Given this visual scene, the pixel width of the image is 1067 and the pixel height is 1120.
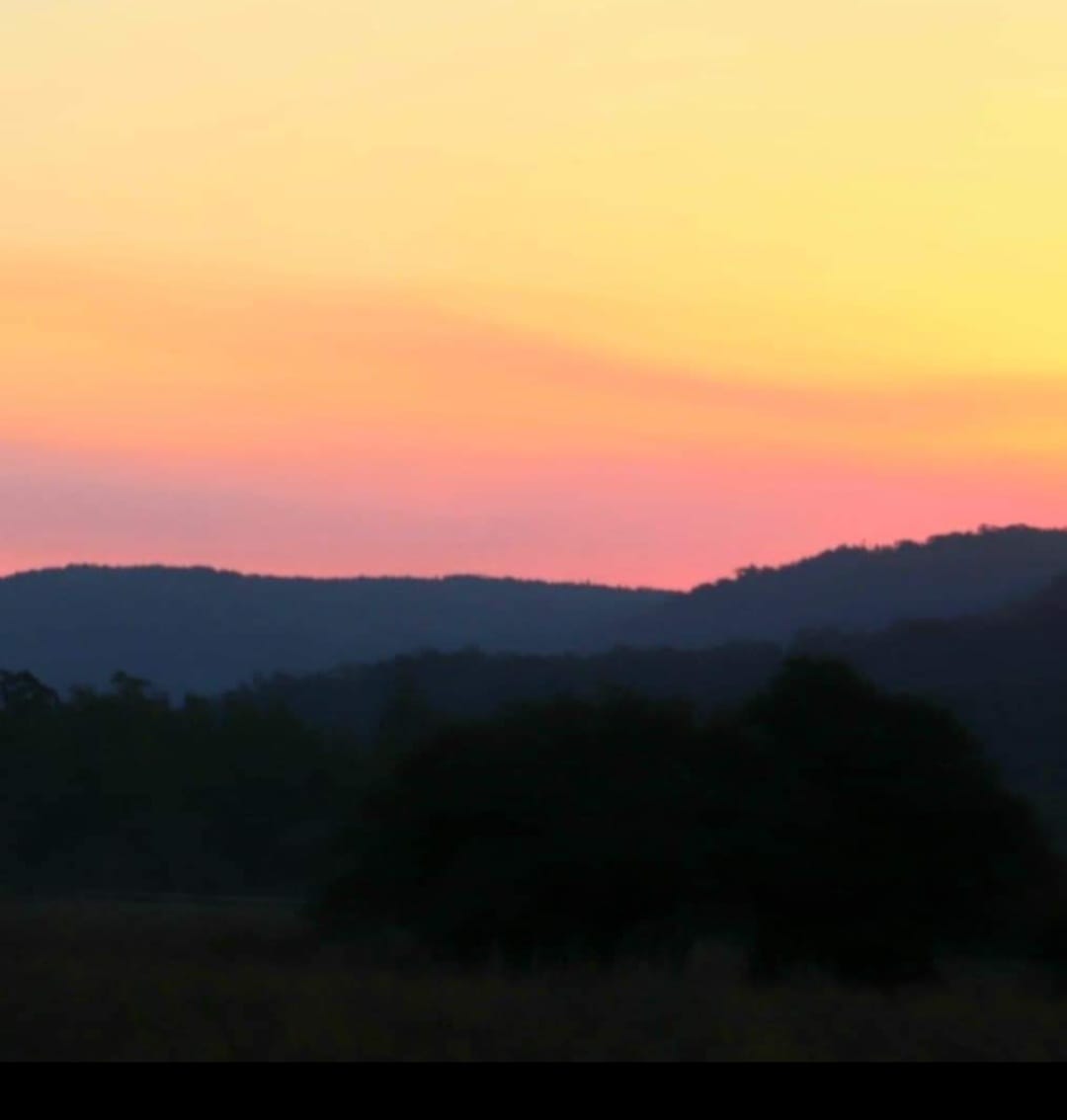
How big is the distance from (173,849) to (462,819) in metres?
44.9

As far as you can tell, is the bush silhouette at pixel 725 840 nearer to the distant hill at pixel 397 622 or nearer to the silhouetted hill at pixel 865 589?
the silhouetted hill at pixel 865 589

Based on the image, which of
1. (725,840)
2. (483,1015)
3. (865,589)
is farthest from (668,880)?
(865,589)

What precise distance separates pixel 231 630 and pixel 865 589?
243 feet

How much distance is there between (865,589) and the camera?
144m

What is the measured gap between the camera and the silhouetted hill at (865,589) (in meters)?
134

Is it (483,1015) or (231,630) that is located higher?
(231,630)

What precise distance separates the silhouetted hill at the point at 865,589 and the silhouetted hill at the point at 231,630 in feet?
85.3

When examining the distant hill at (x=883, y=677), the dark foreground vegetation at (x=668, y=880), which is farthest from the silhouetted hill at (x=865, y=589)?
the dark foreground vegetation at (x=668, y=880)

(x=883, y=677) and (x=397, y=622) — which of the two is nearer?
(x=883, y=677)

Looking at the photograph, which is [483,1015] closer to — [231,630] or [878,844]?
[878,844]

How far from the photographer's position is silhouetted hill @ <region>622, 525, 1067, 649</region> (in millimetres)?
134125

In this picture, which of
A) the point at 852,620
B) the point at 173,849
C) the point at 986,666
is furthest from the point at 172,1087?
the point at 852,620

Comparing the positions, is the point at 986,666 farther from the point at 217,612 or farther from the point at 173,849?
the point at 217,612

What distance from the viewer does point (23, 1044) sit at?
1644 cm
